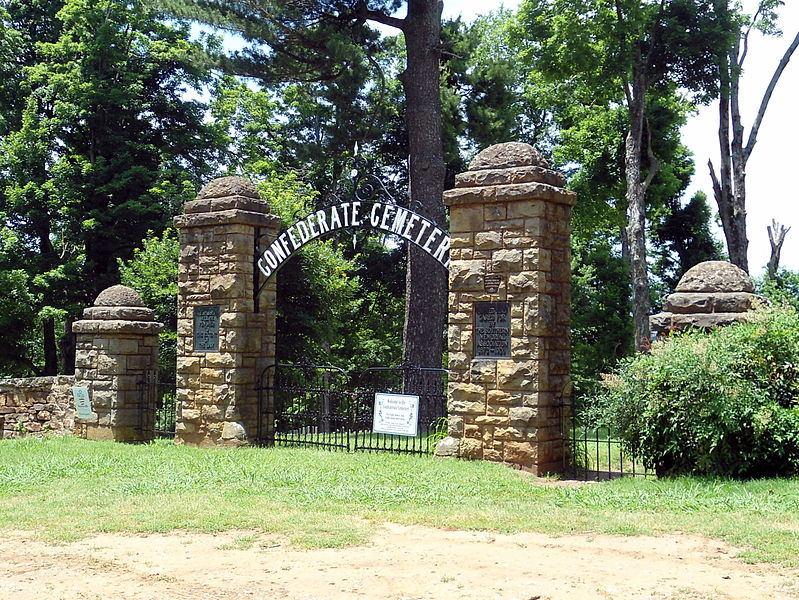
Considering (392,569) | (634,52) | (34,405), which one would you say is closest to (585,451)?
(392,569)

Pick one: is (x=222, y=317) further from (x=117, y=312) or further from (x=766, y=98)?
(x=766, y=98)

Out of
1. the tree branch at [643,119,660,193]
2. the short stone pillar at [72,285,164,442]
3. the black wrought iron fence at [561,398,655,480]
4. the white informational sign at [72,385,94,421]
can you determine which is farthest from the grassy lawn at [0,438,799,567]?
the tree branch at [643,119,660,193]

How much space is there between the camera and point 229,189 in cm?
1214

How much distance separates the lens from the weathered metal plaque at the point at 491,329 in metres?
9.58

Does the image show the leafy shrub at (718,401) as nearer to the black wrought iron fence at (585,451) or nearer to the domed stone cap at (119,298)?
the black wrought iron fence at (585,451)

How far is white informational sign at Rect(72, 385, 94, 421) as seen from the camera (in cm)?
1320

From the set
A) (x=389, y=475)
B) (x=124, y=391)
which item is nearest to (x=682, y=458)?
(x=389, y=475)

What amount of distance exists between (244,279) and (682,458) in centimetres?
610

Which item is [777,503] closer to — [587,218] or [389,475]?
[389,475]

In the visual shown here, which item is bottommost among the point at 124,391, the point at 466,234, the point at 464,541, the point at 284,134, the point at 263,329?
the point at 464,541

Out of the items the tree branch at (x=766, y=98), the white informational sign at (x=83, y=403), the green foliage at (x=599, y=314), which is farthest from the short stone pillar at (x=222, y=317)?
the green foliage at (x=599, y=314)

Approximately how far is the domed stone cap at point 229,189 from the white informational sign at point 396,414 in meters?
3.50

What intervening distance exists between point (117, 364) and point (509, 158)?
6778 millimetres

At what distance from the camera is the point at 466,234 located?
32.5ft
